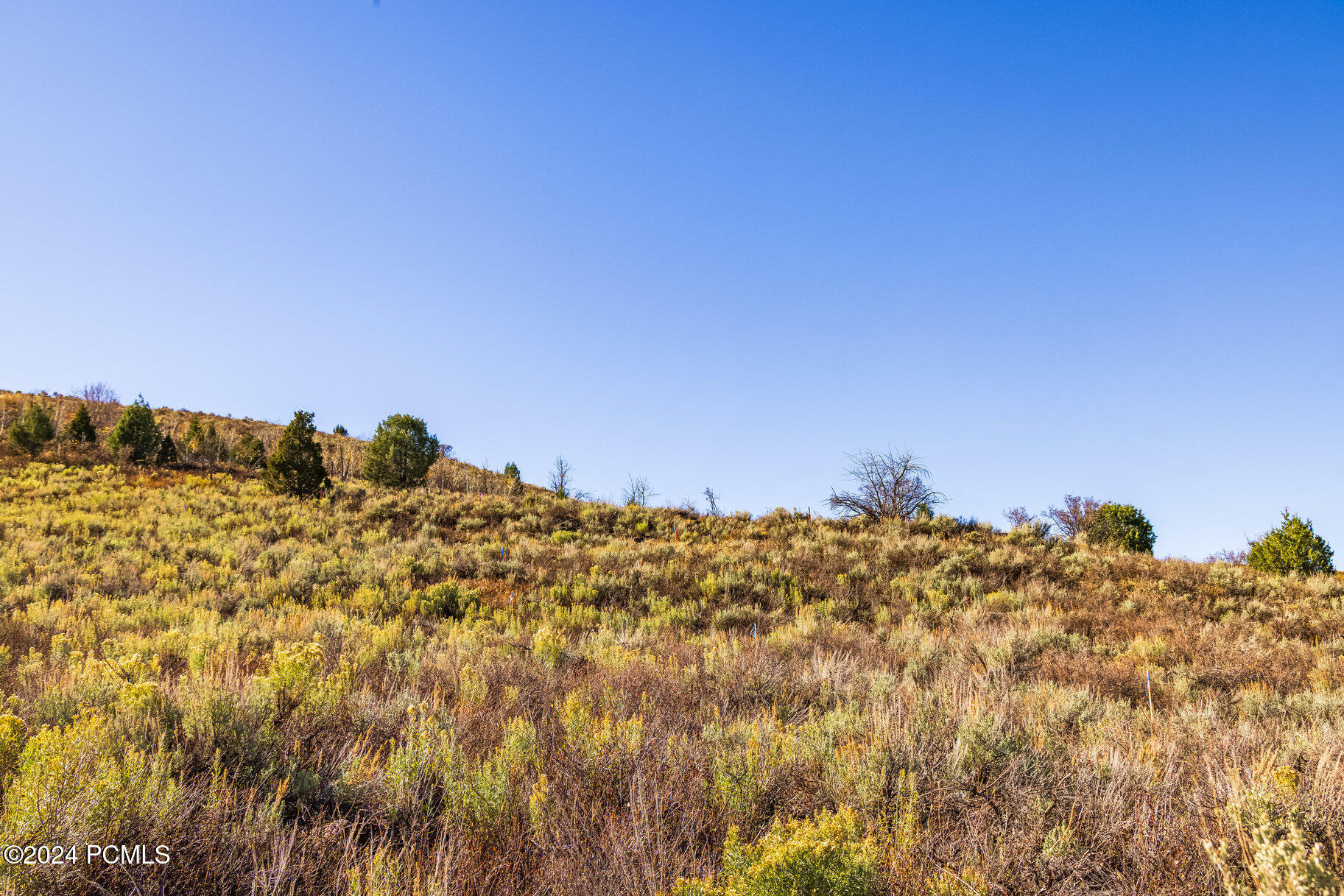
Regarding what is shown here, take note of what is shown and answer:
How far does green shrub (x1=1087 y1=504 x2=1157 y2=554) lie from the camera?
24.5 meters

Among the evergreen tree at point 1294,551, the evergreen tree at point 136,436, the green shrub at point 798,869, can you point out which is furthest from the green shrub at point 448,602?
the evergreen tree at point 136,436

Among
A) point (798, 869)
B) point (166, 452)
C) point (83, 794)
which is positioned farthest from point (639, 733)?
point (166, 452)

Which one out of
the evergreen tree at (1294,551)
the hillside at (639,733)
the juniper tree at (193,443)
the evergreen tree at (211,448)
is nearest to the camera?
the hillside at (639,733)

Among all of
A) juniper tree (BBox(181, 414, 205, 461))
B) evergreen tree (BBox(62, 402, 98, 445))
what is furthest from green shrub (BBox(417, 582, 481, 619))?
evergreen tree (BBox(62, 402, 98, 445))

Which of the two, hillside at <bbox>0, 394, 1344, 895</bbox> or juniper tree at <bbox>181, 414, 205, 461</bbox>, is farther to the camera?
juniper tree at <bbox>181, 414, 205, 461</bbox>

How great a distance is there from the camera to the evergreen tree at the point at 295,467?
22.5 m

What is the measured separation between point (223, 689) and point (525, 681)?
2240 mm

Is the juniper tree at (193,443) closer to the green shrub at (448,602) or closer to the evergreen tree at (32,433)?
the evergreen tree at (32,433)

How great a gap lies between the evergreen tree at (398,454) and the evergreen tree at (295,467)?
238 centimetres

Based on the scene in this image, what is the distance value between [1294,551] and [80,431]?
48467mm

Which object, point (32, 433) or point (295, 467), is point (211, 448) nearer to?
point (32, 433)

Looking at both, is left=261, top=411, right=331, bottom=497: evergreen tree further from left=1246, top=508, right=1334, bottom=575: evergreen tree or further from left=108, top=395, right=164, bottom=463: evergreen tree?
left=1246, top=508, right=1334, bottom=575: evergreen tree

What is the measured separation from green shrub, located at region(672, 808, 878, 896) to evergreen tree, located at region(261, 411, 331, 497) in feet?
81.8

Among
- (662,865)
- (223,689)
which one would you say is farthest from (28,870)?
(662,865)
